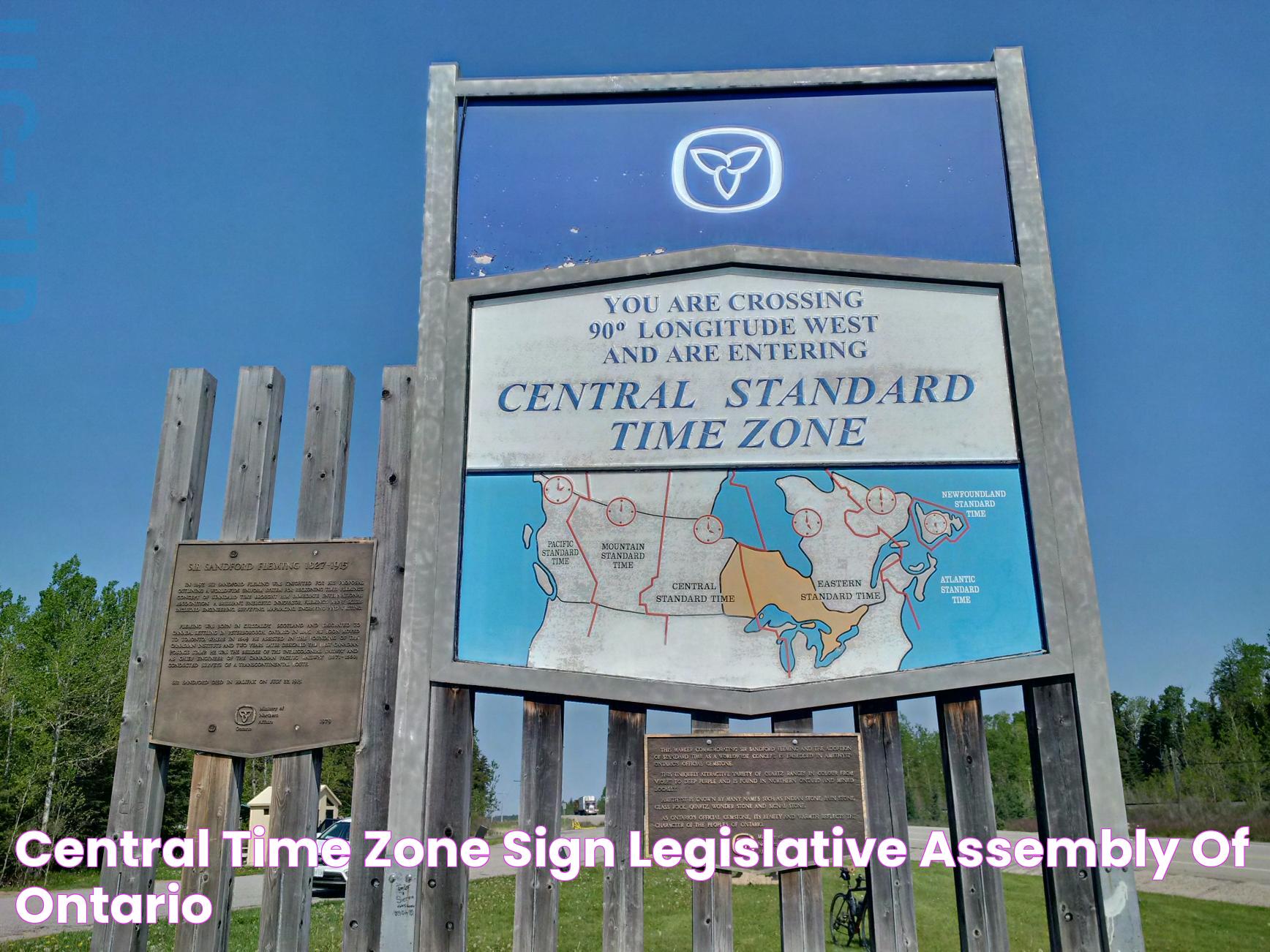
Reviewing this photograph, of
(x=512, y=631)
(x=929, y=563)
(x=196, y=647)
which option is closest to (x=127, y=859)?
(x=196, y=647)

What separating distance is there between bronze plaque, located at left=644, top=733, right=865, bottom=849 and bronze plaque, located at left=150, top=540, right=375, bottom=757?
1610 millimetres

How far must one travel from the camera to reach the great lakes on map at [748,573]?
4.75 meters

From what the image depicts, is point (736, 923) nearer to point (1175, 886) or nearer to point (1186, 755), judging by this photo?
point (1175, 886)

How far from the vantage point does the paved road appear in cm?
1286

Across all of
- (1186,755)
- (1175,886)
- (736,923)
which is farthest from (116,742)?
(1186,755)

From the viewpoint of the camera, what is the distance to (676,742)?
4707mm

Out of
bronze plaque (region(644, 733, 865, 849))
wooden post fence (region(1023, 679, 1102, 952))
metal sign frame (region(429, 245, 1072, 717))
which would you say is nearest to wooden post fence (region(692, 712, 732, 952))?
bronze plaque (region(644, 733, 865, 849))

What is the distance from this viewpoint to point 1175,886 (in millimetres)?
16984

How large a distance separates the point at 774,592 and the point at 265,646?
8.94 ft

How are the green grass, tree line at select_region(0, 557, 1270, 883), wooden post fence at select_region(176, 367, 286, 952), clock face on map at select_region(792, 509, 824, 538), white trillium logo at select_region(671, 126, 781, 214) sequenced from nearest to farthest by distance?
wooden post fence at select_region(176, 367, 286, 952)
clock face on map at select_region(792, 509, 824, 538)
white trillium logo at select_region(671, 126, 781, 214)
the green grass
tree line at select_region(0, 557, 1270, 883)

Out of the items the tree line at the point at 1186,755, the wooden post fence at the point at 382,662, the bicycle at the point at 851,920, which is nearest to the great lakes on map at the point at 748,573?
the wooden post fence at the point at 382,662

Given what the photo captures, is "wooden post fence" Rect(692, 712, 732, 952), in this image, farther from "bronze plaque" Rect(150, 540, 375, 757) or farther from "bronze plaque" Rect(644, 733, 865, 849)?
"bronze plaque" Rect(150, 540, 375, 757)

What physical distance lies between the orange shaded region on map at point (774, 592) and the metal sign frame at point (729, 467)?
11.9 inches

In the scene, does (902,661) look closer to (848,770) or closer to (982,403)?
(848,770)
